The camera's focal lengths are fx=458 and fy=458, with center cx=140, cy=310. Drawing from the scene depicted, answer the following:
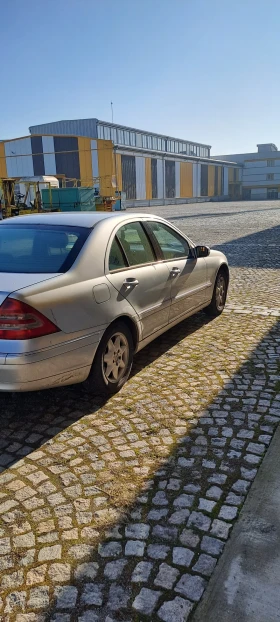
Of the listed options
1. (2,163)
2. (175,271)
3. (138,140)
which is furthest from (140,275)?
(138,140)

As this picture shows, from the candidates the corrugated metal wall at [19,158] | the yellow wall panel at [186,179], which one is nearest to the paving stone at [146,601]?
the corrugated metal wall at [19,158]

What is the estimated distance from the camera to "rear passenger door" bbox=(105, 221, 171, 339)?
12.7 feet

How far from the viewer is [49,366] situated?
3.14m

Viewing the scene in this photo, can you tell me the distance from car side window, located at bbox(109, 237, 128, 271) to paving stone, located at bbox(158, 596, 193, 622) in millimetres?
2450

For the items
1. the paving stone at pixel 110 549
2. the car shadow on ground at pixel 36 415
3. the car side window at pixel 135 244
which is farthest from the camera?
the car side window at pixel 135 244

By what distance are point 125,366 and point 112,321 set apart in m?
0.52

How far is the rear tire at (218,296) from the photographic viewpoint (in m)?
6.14

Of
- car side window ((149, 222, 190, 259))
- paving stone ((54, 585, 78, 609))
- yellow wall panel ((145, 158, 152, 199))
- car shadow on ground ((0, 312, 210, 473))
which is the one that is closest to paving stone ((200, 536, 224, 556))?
paving stone ((54, 585, 78, 609))

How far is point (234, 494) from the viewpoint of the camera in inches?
103

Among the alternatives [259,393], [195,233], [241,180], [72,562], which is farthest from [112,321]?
[241,180]

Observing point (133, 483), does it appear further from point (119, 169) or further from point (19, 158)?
point (119, 169)

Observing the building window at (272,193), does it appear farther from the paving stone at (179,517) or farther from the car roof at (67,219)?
the paving stone at (179,517)

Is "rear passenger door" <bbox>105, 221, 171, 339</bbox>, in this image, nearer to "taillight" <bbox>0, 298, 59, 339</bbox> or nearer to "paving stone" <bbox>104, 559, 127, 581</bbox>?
"taillight" <bbox>0, 298, 59, 339</bbox>

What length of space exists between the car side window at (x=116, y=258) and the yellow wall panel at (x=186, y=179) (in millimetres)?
66793
